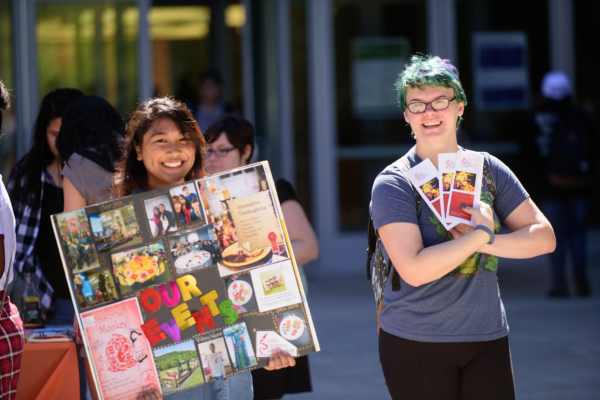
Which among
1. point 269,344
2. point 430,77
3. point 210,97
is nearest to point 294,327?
point 269,344

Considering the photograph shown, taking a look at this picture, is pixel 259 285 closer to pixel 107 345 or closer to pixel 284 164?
pixel 107 345

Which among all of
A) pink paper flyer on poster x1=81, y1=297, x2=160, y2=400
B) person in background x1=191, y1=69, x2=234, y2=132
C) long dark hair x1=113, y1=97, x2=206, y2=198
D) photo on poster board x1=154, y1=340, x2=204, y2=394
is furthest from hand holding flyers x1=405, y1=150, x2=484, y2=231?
Answer: person in background x1=191, y1=69, x2=234, y2=132

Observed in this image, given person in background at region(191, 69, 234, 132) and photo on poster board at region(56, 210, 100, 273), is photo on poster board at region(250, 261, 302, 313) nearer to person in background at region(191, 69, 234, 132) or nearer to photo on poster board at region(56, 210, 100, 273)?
photo on poster board at region(56, 210, 100, 273)

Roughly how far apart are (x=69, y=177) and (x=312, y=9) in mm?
5848

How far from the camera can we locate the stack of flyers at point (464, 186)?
8.23ft

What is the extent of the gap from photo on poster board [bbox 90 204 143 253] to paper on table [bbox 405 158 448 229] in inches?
37.6

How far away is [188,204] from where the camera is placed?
248 cm

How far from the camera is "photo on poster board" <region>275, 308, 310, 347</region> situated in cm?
252

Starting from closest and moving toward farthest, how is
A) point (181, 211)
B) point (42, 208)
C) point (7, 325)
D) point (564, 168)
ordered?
1. point (7, 325)
2. point (181, 211)
3. point (42, 208)
4. point (564, 168)

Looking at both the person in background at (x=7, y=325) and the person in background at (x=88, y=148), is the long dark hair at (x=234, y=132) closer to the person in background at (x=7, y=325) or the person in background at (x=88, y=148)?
the person in background at (x=88, y=148)

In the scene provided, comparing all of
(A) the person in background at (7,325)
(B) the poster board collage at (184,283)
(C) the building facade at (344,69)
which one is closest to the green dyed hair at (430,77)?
(B) the poster board collage at (184,283)

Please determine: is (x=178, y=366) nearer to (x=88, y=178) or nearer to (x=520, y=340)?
(x=88, y=178)

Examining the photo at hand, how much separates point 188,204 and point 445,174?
2.92 ft

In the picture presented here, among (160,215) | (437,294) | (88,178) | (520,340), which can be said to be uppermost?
(88,178)
